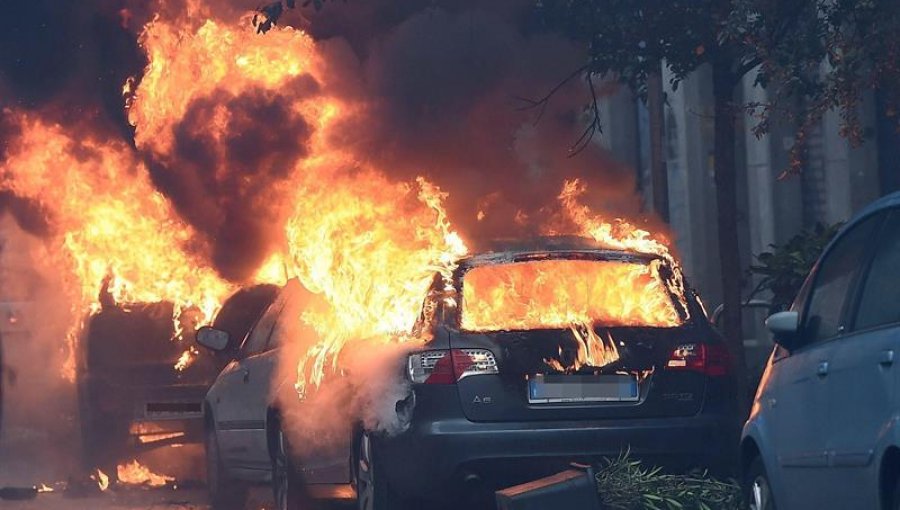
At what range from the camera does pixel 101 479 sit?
44.2ft

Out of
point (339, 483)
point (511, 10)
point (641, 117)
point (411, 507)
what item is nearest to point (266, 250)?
point (511, 10)

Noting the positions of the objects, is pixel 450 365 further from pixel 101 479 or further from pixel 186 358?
pixel 101 479

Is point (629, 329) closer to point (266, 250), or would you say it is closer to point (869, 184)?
point (266, 250)

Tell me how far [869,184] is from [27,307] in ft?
33.0

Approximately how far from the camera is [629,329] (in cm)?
887

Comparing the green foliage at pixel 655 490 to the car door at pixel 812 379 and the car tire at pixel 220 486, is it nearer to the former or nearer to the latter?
the car door at pixel 812 379

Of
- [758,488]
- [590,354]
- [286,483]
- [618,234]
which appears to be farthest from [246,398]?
[758,488]

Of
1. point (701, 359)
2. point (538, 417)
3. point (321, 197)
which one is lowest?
point (538, 417)

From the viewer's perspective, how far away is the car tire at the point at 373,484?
29.5ft

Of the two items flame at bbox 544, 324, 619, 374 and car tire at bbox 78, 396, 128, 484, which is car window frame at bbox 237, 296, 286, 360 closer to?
car tire at bbox 78, 396, 128, 484

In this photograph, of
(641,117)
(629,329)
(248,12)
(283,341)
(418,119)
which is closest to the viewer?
(629,329)

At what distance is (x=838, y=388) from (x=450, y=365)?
8.67 feet

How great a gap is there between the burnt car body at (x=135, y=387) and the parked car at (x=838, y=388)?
20.8ft

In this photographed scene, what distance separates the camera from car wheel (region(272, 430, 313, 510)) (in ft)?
35.0
